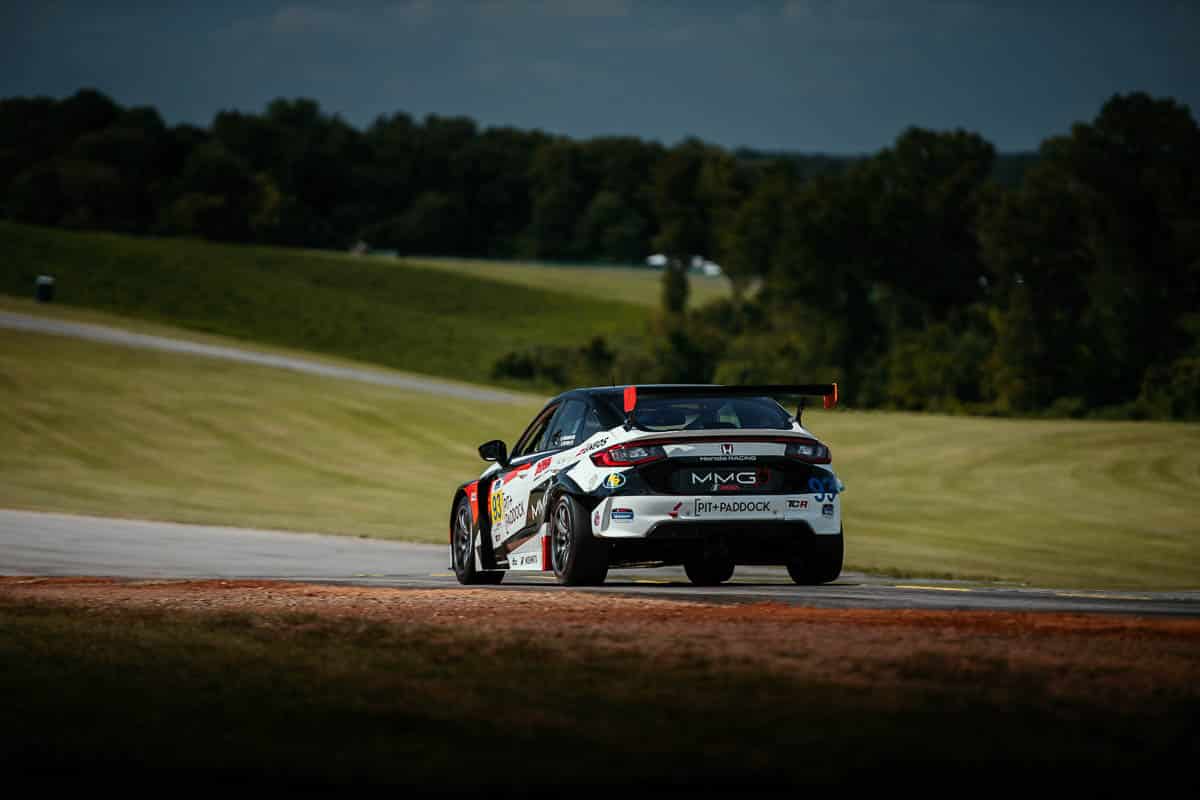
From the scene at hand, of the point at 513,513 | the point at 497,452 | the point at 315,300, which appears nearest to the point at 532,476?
the point at 513,513

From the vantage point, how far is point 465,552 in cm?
1562

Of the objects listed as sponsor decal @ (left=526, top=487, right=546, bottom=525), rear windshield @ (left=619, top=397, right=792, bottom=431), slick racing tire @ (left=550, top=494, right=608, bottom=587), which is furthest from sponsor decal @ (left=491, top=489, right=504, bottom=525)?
rear windshield @ (left=619, top=397, right=792, bottom=431)

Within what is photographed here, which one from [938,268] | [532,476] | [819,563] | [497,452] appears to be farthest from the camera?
[938,268]

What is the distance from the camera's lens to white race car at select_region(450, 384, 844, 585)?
12758 mm

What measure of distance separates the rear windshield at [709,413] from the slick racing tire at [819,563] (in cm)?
90

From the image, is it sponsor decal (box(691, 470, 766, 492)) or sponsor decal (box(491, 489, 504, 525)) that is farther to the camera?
sponsor decal (box(491, 489, 504, 525))

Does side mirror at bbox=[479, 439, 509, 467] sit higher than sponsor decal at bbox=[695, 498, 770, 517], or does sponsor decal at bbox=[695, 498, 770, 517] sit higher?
side mirror at bbox=[479, 439, 509, 467]

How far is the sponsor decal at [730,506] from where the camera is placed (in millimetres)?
12742

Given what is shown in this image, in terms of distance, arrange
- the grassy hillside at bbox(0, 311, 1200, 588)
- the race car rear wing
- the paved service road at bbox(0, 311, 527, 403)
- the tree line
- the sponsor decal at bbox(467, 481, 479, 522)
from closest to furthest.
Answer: the race car rear wing, the sponsor decal at bbox(467, 481, 479, 522), the grassy hillside at bbox(0, 311, 1200, 588), the paved service road at bbox(0, 311, 527, 403), the tree line

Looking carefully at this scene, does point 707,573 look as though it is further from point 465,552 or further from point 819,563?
point 465,552

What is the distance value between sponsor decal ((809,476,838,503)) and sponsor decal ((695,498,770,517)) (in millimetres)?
405

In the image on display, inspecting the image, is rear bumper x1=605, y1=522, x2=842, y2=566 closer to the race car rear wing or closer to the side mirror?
the race car rear wing

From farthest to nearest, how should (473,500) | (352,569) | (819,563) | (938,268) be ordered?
(938,268), (352,569), (473,500), (819,563)

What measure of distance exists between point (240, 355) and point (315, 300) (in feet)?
110
